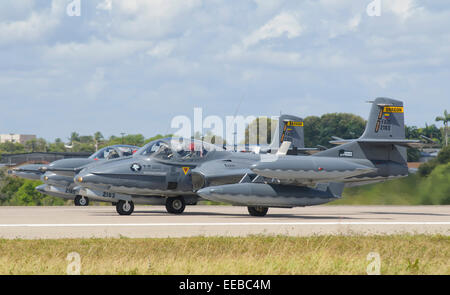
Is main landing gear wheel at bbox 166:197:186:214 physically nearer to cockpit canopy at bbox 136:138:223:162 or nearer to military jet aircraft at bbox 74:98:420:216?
military jet aircraft at bbox 74:98:420:216

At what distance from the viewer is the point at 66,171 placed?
88.6 ft

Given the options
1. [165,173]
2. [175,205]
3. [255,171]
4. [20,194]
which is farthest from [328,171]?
[20,194]

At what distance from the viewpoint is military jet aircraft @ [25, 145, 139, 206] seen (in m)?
26.0

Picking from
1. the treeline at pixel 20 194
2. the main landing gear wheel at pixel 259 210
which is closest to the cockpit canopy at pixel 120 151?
the main landing gear wheel at pixel 259 210

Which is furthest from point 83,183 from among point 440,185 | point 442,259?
point 440,185

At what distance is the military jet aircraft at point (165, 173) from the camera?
2041 centimetres

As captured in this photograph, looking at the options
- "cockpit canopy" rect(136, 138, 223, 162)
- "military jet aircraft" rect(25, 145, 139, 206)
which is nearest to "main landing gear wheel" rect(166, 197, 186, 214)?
"cockpit canopy" rect(136, 138, 223, 162)

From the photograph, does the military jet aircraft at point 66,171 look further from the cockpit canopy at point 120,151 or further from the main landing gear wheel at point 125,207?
the main landing gear wheel at point 125,207

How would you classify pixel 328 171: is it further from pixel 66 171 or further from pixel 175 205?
pixel 66 171

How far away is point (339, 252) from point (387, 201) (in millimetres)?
16866

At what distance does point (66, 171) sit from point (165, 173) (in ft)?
23.9
